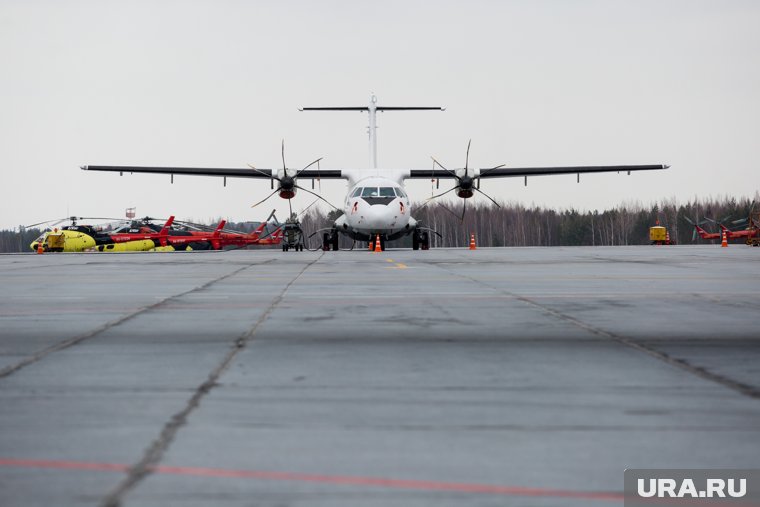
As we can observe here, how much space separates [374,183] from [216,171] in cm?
1208

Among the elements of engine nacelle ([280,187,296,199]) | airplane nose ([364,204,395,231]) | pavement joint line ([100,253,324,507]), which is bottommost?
pavement joint line ([100,253,324,507])

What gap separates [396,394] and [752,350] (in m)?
3.83

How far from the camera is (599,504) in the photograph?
3680mm

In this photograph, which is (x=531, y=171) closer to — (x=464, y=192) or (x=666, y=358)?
(x=464, y=192)

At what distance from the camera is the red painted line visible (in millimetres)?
3811

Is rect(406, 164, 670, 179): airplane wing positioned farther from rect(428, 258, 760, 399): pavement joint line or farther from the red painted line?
the red painted line

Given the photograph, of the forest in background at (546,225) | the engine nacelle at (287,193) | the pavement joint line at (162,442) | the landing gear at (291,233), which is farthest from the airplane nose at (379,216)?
the forest in background at (546,225)

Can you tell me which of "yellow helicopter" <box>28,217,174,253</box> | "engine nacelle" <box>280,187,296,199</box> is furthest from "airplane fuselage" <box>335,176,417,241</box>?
"yellow helicopter" <box>28,217,174,253</box>

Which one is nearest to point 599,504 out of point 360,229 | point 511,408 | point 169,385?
point 511,408

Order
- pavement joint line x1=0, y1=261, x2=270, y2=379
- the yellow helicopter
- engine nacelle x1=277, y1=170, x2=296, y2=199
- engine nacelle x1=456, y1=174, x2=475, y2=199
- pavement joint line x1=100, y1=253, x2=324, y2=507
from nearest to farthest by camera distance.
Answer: pavement joint line x1=100, y1=253, x2=324, y2=507
pavement joint line x1=0, y1=261, x2=270, y2=379
engine nacelle x1=277, y1=170, x2=296, y2=199
engine nacelle x1=456, y1=174, x2=475, y2=199
the yellow helicopter

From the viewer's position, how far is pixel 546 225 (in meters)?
160

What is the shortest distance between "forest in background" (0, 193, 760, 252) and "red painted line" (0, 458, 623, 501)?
444 feet

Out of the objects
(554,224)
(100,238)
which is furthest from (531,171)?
(554,224)

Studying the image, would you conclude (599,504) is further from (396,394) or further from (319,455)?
(396,394)
